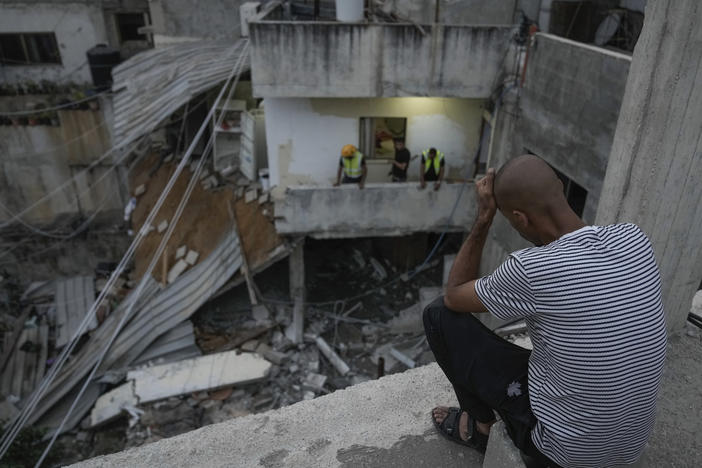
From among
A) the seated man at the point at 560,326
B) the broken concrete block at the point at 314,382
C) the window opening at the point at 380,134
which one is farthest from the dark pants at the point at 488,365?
the window opening at the point at 380,134

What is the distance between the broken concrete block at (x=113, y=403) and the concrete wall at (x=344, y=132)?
4.78 meters

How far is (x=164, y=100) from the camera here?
10.8m

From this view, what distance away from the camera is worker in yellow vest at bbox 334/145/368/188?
388 inches

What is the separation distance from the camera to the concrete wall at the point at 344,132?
10.1 m

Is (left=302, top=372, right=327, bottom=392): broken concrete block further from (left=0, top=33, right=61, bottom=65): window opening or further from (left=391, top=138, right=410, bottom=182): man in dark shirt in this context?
(left=0, top=33, right=61, bottom=65): window opening

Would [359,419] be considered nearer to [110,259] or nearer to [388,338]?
[388,338]

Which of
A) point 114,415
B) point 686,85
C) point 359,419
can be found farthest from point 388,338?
point 686,85

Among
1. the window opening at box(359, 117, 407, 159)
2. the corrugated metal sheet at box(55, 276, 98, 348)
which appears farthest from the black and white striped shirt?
the corrugated metal sheet at box(55, 276, 98, 348)

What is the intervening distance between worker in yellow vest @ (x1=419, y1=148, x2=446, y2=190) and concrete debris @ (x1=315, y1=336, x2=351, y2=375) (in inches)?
141

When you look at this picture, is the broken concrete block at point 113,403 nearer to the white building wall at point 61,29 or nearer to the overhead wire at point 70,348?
the overhead wire at point 70,348

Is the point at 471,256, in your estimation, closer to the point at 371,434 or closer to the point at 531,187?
the point at 531,187

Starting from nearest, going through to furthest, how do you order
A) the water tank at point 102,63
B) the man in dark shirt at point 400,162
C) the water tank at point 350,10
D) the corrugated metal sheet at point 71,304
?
Answer: 1. the water tank at point 350,10
2. the man in dark shirt at point 400,162
3. the corrugated metal sheet at point 71,304
4. the water tank at point 102,63

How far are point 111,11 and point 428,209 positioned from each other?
38.4 feet

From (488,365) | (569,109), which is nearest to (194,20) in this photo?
(569,109)
